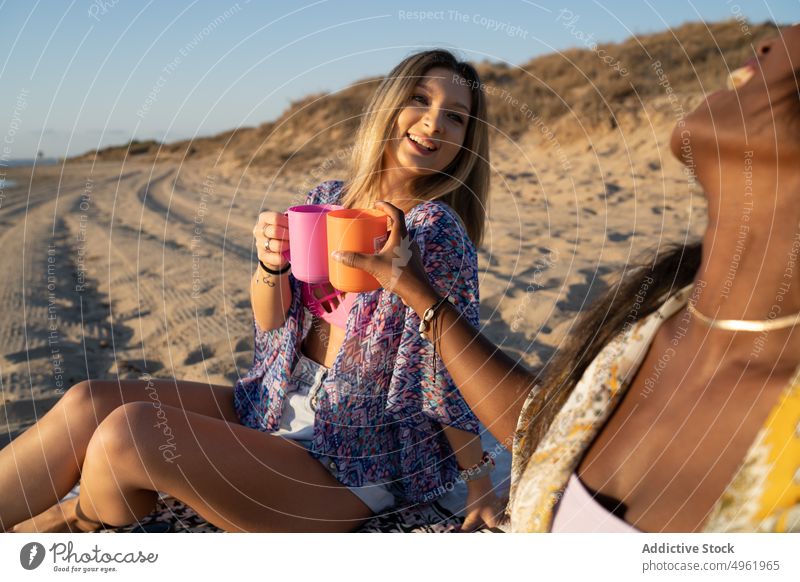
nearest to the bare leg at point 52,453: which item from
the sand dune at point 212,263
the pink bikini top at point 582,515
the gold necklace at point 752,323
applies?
the sand dune at point 212,263

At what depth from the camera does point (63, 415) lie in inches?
70.4

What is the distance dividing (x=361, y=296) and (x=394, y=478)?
0.49 metres

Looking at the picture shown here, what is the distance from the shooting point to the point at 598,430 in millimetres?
1122

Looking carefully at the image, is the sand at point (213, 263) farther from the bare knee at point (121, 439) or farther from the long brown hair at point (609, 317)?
the bare knee at point (121, 439)

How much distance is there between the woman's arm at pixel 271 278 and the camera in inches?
66.5

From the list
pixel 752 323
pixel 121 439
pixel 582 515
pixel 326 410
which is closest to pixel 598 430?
pixel 582 515

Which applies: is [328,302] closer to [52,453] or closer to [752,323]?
[52,453]

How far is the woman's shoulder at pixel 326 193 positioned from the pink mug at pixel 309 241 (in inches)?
21.3

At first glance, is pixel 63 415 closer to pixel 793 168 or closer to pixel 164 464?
pixel 164 464

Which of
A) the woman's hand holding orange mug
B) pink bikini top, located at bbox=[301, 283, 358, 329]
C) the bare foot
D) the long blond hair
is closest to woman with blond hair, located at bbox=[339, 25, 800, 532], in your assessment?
the woman's hand holding orange mug

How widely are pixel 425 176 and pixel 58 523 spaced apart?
134cm

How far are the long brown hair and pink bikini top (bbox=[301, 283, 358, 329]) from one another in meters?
0.72
